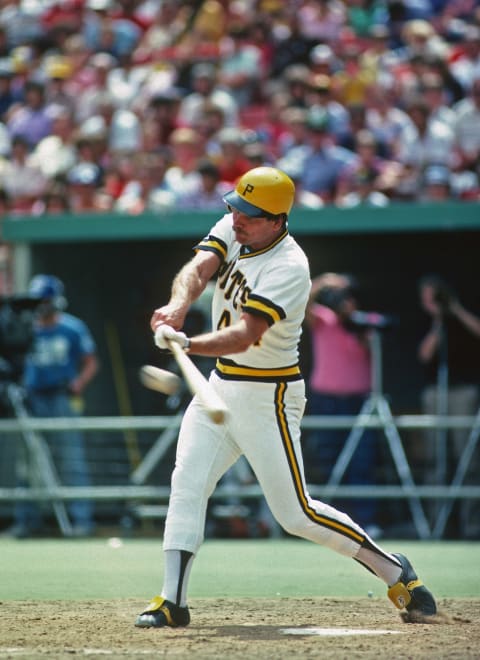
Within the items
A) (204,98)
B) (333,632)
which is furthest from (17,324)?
(333,632)

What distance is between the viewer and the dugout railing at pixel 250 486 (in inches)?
376

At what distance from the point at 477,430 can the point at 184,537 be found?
512cm

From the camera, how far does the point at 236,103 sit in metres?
13.6

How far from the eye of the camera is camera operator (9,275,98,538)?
33.6 feet

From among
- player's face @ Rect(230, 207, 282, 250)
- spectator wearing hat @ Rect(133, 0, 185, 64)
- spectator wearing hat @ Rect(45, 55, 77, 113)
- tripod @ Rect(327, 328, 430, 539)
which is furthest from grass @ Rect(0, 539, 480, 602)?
spectator wearing hat @ Rect(133, 0, 185, 64)

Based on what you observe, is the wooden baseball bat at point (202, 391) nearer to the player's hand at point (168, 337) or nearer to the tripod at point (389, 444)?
the player's hand at point (168, 337)

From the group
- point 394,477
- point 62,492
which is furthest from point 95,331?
point 394,477

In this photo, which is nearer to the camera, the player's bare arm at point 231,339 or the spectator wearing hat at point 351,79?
the player's bare arm at point 231,339

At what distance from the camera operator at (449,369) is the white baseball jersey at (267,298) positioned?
15.8ft

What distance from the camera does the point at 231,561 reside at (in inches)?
316

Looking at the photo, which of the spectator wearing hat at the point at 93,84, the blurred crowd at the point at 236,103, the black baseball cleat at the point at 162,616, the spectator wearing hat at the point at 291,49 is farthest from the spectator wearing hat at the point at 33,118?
the black baseball cleat at the point at 162,616

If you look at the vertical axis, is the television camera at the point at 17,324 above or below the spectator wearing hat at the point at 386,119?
below

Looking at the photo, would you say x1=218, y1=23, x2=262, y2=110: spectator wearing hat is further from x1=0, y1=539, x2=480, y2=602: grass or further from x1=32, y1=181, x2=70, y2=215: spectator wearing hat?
x1=0, y1=539, x2=480, y2=602: grass

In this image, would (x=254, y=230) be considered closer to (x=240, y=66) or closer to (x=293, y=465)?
(x=293, y=465)
